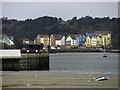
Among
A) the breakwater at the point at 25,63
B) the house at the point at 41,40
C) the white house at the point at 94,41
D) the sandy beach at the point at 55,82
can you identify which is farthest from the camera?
the white house at the point at 94,41

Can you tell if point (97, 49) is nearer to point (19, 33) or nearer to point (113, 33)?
point (113, 33)

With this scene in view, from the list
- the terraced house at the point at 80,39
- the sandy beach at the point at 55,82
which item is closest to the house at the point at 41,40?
the terraced house at the point at 80,39

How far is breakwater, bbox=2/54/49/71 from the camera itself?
3231 centimetres

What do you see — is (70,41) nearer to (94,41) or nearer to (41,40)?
(94,41)

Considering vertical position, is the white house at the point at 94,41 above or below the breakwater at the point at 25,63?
above

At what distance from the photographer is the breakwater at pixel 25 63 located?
3231 cm

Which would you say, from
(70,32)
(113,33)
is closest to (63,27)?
(70,32)

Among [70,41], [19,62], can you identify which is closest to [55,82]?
[19,62]

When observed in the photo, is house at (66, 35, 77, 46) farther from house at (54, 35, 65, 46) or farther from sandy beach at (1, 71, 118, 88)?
sandy beach at (1, 71, 118, 88)

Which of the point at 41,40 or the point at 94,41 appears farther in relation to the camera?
the point at 94,41

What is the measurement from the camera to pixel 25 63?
35844mm

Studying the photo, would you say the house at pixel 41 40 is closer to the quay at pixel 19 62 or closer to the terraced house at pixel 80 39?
the terraced house at pixel 80 39

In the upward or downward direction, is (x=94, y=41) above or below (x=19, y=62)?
above

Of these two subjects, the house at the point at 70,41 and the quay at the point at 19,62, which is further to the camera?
the house at the point at 70,41
